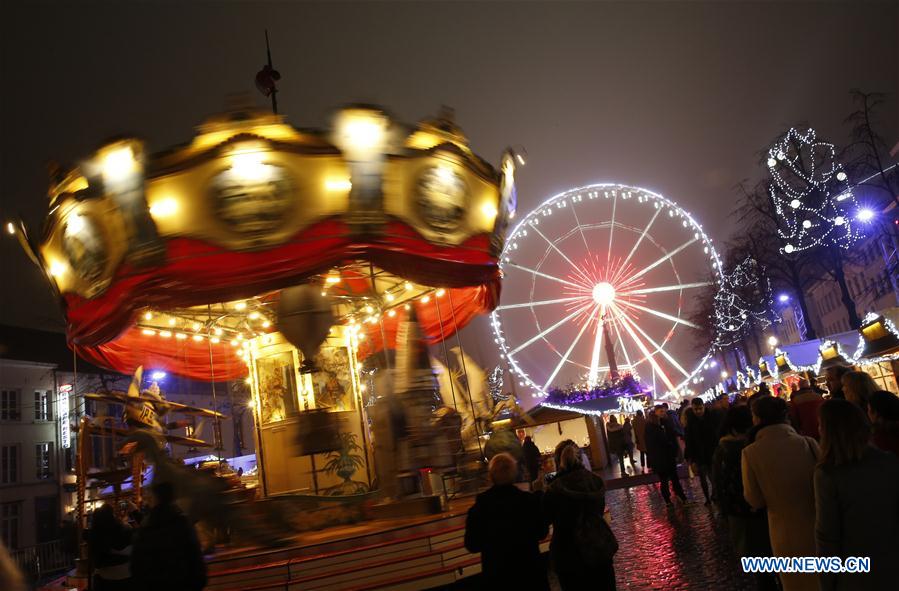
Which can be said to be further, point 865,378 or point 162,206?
point 162,206

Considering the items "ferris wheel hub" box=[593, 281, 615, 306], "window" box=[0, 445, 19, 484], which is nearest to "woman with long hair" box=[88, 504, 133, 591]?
"ferris wheel hub" box=[593, 281, 615, 306]

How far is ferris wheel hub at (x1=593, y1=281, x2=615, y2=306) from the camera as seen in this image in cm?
2150

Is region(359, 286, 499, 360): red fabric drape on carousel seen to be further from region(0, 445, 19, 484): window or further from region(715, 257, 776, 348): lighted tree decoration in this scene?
region(715, 257, 776, 348): lighted tree decoration

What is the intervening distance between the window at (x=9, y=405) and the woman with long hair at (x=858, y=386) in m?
32.3

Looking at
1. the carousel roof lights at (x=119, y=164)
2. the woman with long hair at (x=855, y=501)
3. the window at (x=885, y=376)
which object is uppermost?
the carousel roof lights at (x=119, y=164)

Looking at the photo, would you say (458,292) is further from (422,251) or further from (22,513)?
(22,513)

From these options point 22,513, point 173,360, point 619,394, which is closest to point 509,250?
point 619,394

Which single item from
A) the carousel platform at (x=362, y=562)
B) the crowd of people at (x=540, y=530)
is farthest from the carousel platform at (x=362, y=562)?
the crowd of people at (x=540, y=530)

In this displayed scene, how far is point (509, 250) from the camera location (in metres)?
21.8

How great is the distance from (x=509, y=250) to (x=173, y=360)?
38.1 feet

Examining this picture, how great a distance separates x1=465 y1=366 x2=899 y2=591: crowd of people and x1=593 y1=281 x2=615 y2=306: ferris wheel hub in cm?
1673

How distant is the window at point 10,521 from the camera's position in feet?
86.9

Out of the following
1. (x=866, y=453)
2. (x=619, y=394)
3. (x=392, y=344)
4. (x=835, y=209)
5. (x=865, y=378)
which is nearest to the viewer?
(x=866, y=453)

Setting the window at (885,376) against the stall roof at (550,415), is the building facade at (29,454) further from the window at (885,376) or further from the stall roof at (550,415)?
the window at (885,376)
